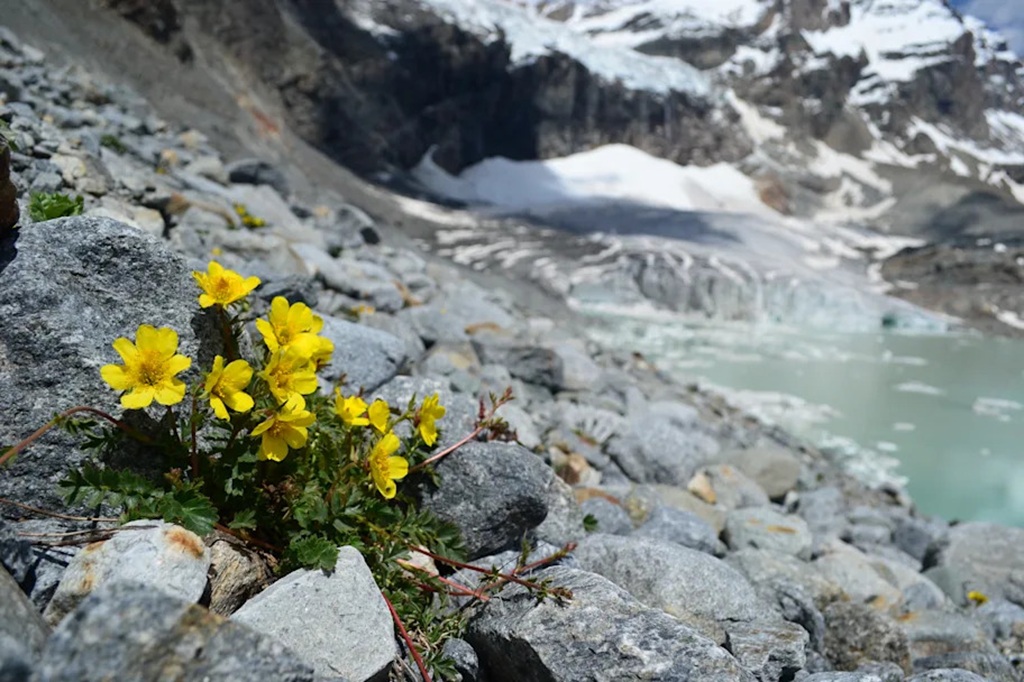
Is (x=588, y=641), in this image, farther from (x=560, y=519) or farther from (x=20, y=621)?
(x=20, y=621)

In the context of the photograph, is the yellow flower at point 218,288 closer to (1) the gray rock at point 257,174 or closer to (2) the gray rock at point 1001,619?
(2) the gray rock at point 1001,619

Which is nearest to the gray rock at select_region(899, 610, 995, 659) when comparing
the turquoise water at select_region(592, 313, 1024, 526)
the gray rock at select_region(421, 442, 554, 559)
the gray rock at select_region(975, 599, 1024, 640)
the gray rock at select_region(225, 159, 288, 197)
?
the gray rock at select_region(975, 599, 1024, 640)

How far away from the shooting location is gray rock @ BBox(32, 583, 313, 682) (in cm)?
82

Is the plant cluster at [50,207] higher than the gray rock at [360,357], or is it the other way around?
the plant cluster at [50,207]

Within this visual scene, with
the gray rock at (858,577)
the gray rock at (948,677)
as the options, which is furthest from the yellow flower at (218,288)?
the gray rock at (858,577)

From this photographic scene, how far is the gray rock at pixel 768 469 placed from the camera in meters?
4.94

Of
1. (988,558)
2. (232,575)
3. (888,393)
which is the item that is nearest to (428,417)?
(232,575)

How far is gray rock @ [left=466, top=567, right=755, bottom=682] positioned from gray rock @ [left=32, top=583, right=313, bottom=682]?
0.57 m

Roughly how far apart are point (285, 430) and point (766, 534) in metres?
2.69

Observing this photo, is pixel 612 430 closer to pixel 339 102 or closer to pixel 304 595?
pixel 304 595

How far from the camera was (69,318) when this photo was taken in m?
1.41

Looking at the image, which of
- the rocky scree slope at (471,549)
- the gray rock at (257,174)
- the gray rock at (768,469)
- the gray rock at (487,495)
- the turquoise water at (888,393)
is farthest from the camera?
the turquoise water at (888,393)

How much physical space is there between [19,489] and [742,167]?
6086cm

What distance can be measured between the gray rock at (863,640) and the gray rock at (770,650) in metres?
0.66
